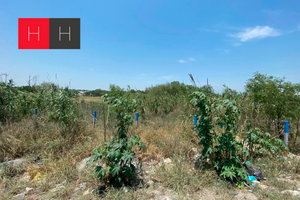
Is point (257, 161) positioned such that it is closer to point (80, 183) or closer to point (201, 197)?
point (201, 197)

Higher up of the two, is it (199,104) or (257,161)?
(199,104)

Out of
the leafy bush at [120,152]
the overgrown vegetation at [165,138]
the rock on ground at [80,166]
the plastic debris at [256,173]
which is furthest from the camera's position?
the rock on ground at [80,166]

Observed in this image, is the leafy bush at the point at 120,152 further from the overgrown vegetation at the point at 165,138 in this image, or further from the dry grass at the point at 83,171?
the dry grass at the point at 83,171

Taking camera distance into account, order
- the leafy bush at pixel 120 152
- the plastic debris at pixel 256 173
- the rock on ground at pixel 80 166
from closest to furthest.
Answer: the leafy bush at pixel 120 152 → the plastic debris at pixel 256 173 → the rock on ground at pixel 80 166

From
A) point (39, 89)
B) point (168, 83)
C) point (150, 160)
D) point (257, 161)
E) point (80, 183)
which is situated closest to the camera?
point (80, 183)

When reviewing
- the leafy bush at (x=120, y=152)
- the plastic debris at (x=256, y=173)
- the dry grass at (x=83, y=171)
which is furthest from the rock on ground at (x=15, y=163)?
the plastic debris at (x=256, y=173)

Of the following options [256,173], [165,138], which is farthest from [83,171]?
[256,173]

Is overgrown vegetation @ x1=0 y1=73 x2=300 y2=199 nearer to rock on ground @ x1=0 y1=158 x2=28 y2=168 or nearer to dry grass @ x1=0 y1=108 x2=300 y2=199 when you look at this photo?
dry grass @ x1=0 y1=108 x2=300 y2=199

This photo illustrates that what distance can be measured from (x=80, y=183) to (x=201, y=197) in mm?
2152

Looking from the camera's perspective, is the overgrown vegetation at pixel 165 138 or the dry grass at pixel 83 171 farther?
the overgrown vegetation at pixel 165 138

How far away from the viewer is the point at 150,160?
3.63 metres

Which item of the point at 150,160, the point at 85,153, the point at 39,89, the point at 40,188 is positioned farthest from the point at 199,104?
the point at 39,89

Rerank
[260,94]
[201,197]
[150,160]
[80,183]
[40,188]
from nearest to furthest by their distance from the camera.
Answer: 1. [201,197]
2. [40,188]
3. [80,183]
4. [150,160]
5. [260,94]

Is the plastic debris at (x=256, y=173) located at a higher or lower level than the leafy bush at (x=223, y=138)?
lower
